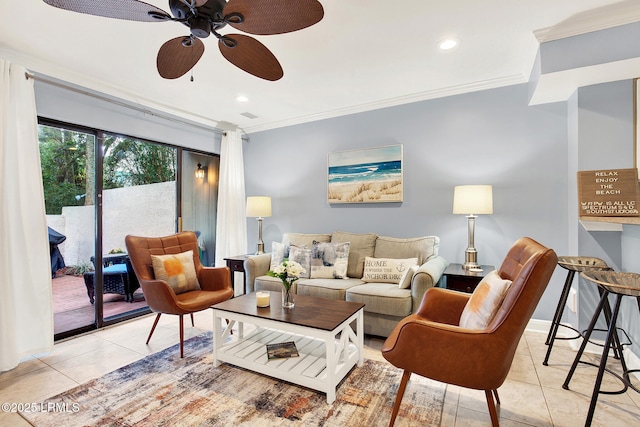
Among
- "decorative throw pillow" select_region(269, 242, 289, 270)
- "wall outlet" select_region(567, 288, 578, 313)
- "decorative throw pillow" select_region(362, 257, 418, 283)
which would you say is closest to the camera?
"wall outlet" select_region(567, 288, 578, 313)

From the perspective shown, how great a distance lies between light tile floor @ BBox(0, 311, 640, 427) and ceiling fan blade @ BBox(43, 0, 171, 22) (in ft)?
7.38

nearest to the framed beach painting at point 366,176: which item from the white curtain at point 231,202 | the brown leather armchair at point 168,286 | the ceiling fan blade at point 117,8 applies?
the white curtain at point 231,202

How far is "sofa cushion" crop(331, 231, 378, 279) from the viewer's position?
3.45 m

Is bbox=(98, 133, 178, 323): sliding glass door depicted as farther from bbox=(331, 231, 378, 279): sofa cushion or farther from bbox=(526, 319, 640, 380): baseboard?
bbox=(526, 319, 640, 380): baseboard

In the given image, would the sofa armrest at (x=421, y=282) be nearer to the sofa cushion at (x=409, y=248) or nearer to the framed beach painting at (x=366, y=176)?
the sofa cushion at (x=409, y=248)

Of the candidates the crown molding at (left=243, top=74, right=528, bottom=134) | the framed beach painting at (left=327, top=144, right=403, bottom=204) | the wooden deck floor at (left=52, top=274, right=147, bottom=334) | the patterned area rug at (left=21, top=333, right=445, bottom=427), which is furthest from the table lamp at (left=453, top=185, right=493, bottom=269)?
the wooden deck floor at (left=52, top=274, right=147, bottom=334)

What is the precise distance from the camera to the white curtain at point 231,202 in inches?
172

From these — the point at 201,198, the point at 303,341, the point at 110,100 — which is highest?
the point at 110,100

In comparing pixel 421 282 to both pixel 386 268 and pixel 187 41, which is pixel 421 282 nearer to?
pixel 386 268

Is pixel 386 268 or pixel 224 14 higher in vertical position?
pixel 224 14


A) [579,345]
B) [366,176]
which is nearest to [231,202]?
[366,176]

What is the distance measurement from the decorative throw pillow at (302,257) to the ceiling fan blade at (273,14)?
2.37 metres

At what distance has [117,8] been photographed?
4.59ft

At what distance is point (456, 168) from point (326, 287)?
6.37 feet
